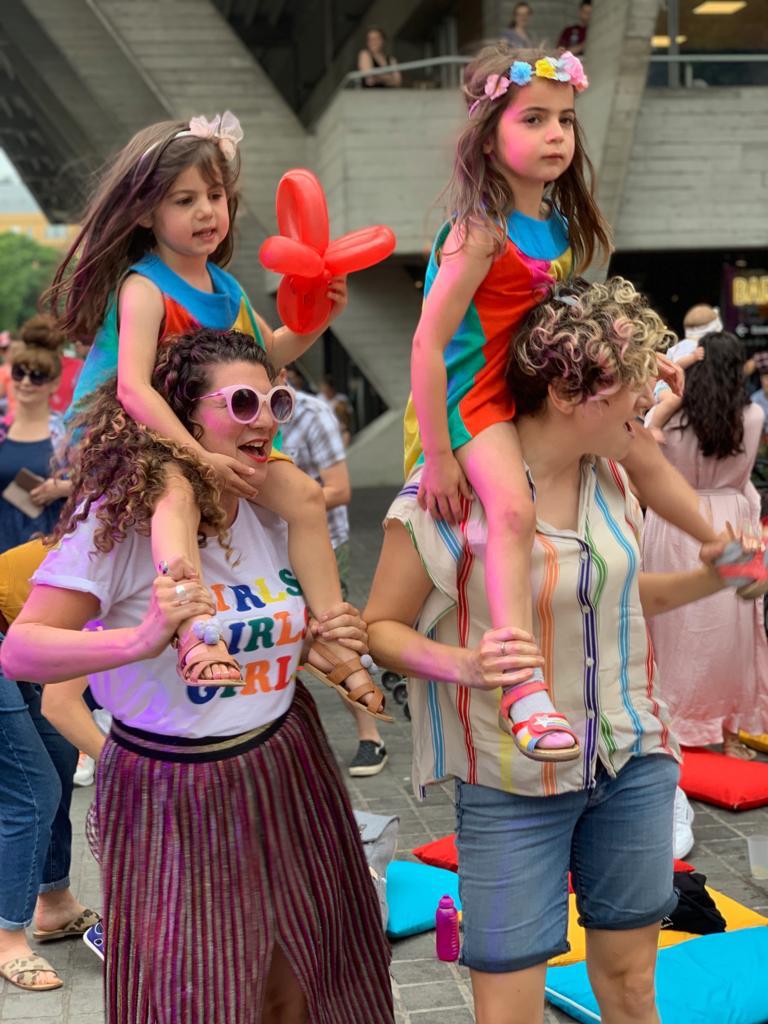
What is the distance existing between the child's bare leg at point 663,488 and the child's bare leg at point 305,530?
72 cm

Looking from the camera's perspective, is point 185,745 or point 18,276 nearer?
point 185,745

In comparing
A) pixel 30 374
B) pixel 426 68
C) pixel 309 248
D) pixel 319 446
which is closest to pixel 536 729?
pixel 309 248

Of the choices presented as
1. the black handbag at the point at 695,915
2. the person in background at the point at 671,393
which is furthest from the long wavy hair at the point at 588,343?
the person in background at the point at 671,393

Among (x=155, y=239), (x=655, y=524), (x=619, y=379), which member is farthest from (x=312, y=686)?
(x=619, y=379)

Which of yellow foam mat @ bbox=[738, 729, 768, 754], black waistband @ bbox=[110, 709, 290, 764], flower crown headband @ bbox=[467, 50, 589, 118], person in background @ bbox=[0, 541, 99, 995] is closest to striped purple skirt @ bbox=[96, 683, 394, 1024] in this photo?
black waistband @ bbox=[110, 709, 290, 764]

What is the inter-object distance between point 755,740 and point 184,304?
4562 millimetres

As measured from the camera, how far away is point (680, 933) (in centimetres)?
467

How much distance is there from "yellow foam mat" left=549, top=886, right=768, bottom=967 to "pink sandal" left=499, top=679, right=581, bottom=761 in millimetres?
2024

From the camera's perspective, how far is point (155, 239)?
134 inches

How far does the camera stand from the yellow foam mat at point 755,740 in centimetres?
688

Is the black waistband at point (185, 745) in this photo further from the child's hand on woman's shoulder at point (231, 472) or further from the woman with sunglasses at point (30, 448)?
the woman with sunglasses at point (30, 448)

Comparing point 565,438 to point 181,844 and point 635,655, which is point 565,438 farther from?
point 181,844

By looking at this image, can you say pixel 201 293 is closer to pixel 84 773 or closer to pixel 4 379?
pixel 84 773

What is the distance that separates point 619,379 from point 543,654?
1.89ft
